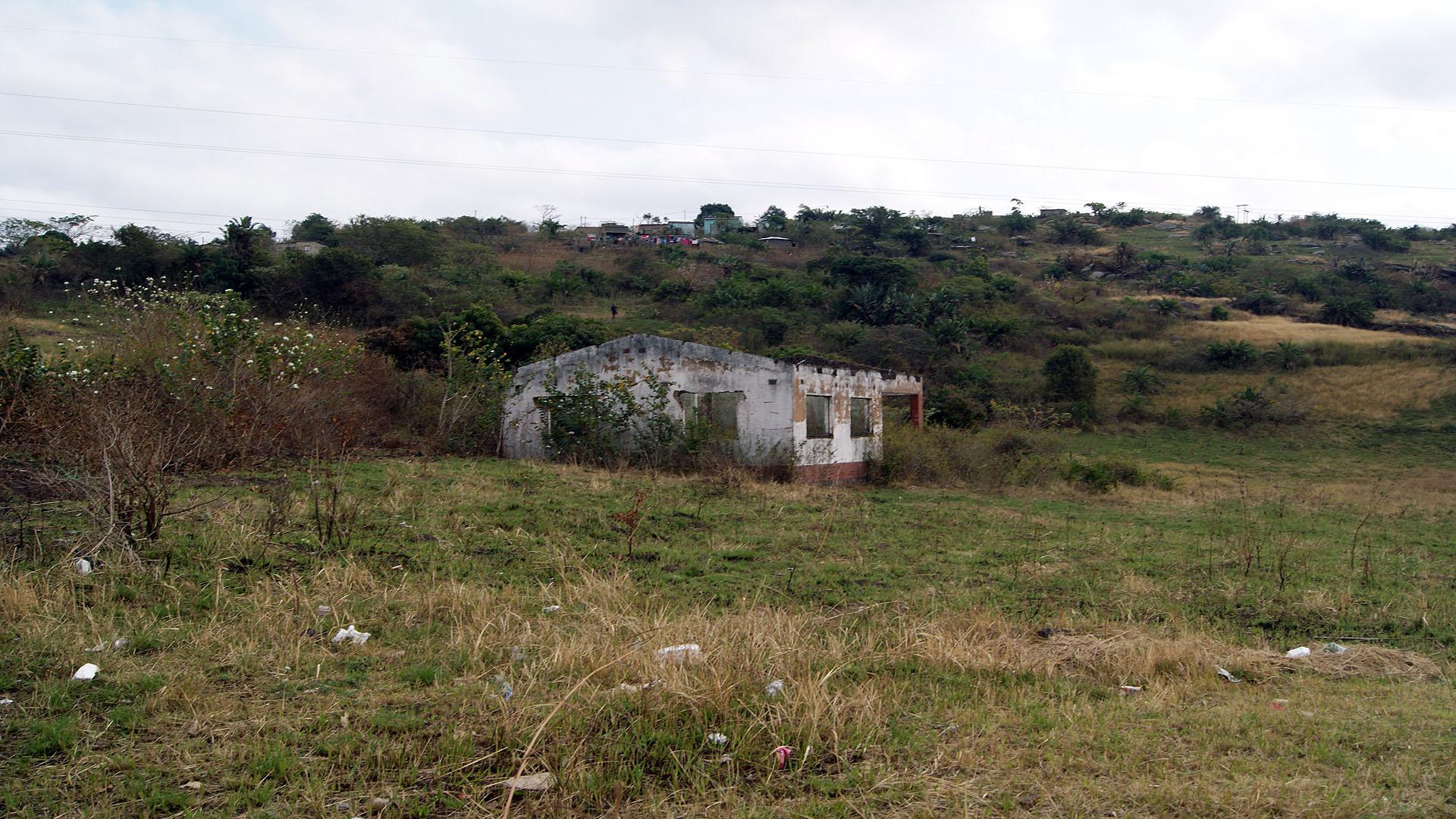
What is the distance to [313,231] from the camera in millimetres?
50750

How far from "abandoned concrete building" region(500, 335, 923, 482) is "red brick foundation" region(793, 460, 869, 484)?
3 cm

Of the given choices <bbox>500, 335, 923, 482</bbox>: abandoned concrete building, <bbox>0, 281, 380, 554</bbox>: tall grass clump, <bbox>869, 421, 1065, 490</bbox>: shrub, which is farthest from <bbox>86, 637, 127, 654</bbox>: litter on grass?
<bbox>869, 421, 1065, 490</bbox>: shrub

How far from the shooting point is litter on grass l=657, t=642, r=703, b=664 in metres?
4.87

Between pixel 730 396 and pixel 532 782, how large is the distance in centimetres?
1459

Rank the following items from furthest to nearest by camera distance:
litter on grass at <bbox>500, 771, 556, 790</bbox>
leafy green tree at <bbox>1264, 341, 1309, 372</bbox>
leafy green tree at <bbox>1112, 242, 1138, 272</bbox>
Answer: leafy green tree at <bbox>1112, 242, 1138, 272</bbox> < leafy green tree at <bbox>1264, 341, 1309, 372</bbox> < litter on grass at <bbox>500, 771, 556, 790</bbox>

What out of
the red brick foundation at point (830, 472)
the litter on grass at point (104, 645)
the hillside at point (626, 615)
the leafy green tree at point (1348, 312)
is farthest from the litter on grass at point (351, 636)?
the leafy green tree at point (1348, 312)

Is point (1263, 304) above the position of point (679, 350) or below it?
above

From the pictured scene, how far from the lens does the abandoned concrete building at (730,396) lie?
58.1 ft

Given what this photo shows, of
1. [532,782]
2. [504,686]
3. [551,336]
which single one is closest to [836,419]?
[551,336]

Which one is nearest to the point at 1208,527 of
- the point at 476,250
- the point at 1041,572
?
the point at 1041,572

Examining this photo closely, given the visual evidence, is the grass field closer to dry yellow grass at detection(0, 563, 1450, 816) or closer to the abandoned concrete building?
dry yellow grass at detection(0, 563, 1450, 816)

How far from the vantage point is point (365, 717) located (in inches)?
166

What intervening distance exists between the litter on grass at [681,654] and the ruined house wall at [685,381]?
1243cm

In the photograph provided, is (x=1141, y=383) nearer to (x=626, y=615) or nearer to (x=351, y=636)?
(x=626, y=615)
